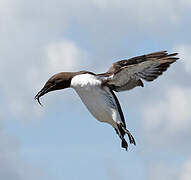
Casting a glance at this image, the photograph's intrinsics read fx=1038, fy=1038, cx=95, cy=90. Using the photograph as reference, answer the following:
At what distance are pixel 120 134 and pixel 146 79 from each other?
229cm

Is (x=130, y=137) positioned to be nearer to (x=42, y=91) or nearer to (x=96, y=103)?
(x=96, y=103)

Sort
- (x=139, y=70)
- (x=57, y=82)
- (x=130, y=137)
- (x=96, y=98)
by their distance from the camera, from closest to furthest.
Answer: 1. (x=139, y=70)
2. (x=96, y=98)
3. (x=130, y=137)
4. (x=57, y=82)

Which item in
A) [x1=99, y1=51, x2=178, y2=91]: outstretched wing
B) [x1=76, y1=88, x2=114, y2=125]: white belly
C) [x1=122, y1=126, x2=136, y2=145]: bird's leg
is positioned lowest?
[x1=122, y1=126, x2=136, y2=145]: bird's leg

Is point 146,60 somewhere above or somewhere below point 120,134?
above

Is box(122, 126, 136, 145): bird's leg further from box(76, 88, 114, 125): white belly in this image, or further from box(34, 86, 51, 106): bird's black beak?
box(34, 86, 51, 106): bird's black beak

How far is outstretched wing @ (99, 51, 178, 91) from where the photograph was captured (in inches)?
1323

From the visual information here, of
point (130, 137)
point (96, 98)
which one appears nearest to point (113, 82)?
point (96, 98)

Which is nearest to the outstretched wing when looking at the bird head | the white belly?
the white belly

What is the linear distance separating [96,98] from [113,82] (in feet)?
2.85

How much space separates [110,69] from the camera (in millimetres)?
36844

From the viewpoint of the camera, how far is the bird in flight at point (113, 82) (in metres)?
33.8

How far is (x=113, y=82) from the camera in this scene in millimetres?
34875

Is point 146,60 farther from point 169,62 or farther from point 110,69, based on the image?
point 110,69

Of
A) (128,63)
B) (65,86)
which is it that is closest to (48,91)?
(65,86)
